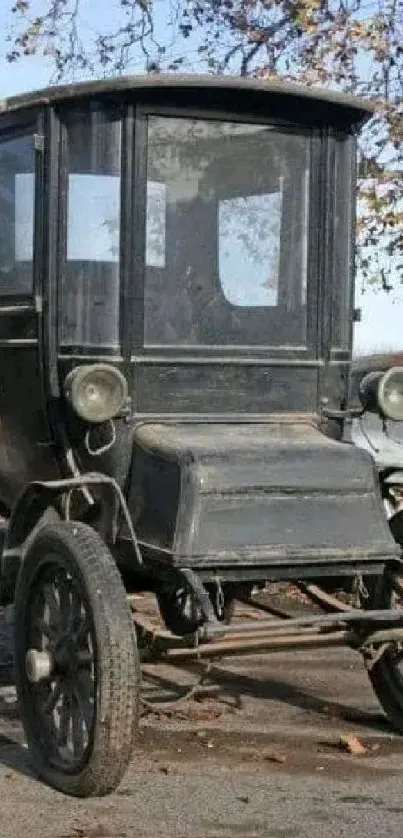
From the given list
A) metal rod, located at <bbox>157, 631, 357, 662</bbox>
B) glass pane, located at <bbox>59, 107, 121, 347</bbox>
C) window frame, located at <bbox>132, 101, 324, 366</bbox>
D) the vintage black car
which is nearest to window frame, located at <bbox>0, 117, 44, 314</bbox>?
the vintage black car

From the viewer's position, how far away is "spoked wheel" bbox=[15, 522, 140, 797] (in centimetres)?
497

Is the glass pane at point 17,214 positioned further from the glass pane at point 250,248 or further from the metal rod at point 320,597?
the metal rod at point 320,597

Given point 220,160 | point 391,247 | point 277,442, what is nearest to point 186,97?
point 220,160

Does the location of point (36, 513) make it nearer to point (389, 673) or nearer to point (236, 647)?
point (236, 647)

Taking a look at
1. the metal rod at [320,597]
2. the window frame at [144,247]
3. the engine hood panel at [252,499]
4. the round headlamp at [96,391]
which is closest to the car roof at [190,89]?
the window frame at [144,247]

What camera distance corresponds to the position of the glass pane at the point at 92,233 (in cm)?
554

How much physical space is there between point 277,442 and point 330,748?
1.40 meters

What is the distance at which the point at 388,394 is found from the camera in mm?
5785

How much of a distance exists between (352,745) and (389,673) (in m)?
0.48

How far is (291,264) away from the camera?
5.88 m

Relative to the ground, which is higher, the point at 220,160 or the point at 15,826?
the point at 220,160

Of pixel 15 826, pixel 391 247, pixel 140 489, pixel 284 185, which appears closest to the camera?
pixel 15 826

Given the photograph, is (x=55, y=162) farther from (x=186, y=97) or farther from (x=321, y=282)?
(x=321, y=282)

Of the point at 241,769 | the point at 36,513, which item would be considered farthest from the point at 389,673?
the point at 36,513
